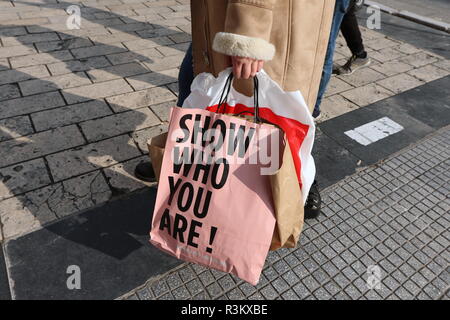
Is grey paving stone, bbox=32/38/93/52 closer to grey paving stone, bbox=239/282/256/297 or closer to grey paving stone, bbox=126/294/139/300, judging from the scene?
grey paving stone, bbox=126/294/139/300

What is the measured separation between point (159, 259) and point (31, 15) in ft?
17.8

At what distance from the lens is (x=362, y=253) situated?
2285 millimetres

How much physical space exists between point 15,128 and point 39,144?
392 mm

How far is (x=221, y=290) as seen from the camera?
203 centimetres

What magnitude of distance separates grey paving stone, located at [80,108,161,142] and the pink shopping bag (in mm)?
1755

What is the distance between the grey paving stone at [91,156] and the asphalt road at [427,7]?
23.3 feet

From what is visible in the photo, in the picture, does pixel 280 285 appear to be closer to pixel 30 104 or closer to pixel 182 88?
pixel 182 88

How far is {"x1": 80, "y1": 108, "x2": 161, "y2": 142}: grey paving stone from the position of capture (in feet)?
10.6

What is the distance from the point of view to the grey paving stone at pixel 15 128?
10.3 ft

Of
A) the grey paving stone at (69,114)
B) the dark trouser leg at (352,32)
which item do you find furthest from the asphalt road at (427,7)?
the grey paving stone at (69,114)

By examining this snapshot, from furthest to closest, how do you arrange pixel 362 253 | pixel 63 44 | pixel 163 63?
1. pixel 63 44
2. pixel 163 63
3. pixel 362 253

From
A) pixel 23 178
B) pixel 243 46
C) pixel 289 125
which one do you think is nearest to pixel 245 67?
pixel 243 46

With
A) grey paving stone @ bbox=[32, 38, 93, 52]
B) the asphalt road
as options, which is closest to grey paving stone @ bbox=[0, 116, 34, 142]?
grey paving stone @ bbox=[32, 38, 93, 52]

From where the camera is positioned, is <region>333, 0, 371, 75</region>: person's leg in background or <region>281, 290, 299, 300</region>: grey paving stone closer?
<region>281, 290, 299, 300</region>: grey paving stone
